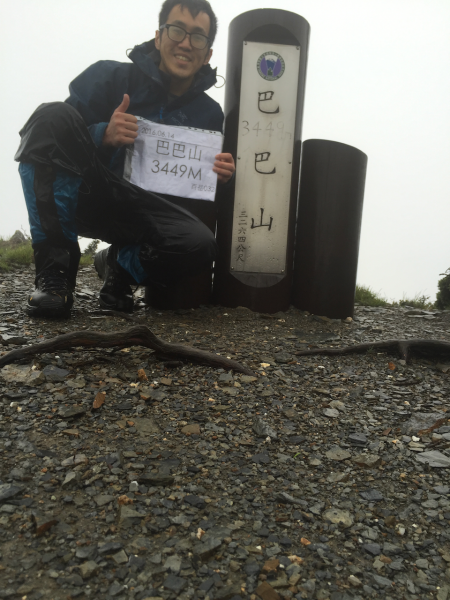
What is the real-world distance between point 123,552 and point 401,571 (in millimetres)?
760

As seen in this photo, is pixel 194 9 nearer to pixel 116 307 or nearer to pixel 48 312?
pixel 116 307

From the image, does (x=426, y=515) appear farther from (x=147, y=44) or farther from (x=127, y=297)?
(x=147, y=44)

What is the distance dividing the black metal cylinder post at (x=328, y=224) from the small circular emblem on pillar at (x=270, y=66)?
0.58 metres

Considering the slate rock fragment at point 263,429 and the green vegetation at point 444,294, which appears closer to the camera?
the slate rock fragment at point 263,429

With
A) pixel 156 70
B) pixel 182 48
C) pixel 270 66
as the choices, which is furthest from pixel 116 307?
pixel 270 66

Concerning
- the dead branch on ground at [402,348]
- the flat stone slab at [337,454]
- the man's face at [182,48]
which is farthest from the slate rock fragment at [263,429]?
the man's face at [182,48]

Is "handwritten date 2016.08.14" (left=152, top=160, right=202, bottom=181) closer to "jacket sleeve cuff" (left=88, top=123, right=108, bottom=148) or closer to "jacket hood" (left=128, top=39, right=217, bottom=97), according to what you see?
"jacket sleeve cuff" (left=88, top=123, right=108, bottom=148)

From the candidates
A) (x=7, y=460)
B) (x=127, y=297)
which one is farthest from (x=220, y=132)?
(x=7, y=460)

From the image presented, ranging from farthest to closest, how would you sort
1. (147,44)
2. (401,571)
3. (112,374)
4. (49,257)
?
(147,44), (49,257), (112,374), (401,571)

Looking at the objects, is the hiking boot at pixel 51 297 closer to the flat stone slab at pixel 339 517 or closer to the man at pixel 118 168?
the man at pixel 118 168

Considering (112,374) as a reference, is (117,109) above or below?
above

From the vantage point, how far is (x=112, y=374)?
2.31 meters

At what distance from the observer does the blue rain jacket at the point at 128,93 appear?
3475 mm

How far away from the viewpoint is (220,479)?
1667 millimetres
